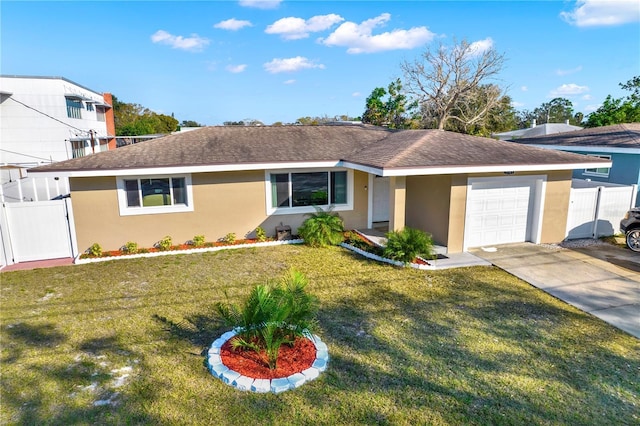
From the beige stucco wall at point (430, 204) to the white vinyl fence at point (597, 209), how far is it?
4436 mm

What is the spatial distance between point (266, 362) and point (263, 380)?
1.27ft

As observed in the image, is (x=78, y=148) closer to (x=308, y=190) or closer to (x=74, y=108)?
(x=74, y=108)

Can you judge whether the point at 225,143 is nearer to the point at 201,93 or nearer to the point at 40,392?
the point at 40,392

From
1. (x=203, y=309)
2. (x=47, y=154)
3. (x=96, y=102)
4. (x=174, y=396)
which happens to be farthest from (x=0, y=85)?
(x=174, y=396)

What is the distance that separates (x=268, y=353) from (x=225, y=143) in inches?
366

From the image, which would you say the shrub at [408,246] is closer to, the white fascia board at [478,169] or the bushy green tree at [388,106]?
the white fascia board at [478,169]

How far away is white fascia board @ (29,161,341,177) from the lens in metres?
9.84

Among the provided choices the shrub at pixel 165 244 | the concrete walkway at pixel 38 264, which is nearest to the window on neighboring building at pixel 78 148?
the concrete walkway at pixel 38 264

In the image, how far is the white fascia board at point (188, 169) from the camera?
984cm

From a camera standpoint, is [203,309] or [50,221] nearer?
[203,309]

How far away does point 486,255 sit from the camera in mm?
10336

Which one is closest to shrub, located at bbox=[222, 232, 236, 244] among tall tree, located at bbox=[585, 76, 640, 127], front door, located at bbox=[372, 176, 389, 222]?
front door, located at bbox=[372, 176, 389, 222]

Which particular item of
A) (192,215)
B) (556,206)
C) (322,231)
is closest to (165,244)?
(192,215)

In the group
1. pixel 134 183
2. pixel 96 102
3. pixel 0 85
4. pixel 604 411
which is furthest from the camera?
pixel 96 102
